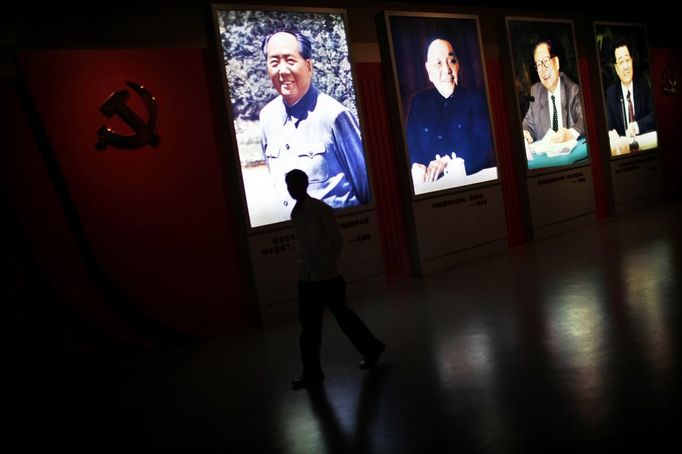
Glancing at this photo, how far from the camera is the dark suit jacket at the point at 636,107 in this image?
14602 mm

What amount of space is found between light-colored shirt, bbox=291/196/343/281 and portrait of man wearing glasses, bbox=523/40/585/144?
7485 millimetres

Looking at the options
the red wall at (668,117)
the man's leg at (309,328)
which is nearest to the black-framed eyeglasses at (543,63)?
the red wall at (668,117)

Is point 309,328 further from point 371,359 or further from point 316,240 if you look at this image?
point 316,240

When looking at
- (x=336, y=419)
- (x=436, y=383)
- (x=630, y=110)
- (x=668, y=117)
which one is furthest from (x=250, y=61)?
(x=668, y=117)

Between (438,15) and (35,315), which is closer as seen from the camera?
(35,315)

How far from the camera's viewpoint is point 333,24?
9797 mm

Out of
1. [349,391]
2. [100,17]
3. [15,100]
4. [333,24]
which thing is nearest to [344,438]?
[349,391]

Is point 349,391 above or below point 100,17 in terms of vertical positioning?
below

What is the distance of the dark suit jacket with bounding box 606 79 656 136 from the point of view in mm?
14602

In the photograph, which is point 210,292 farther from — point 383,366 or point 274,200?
point 383,366

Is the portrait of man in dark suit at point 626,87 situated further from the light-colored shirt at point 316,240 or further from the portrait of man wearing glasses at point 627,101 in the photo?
the light-colored shirt at point 316,240

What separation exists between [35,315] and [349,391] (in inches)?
148

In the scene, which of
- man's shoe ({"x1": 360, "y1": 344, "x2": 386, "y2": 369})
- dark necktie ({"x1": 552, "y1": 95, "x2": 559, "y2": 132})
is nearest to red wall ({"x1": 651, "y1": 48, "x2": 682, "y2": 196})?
dark necktie ({"x1": 552, "y1": 95, "x2": 559, "y2": 132})

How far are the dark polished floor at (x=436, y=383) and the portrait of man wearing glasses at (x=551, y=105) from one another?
403 centimetres
